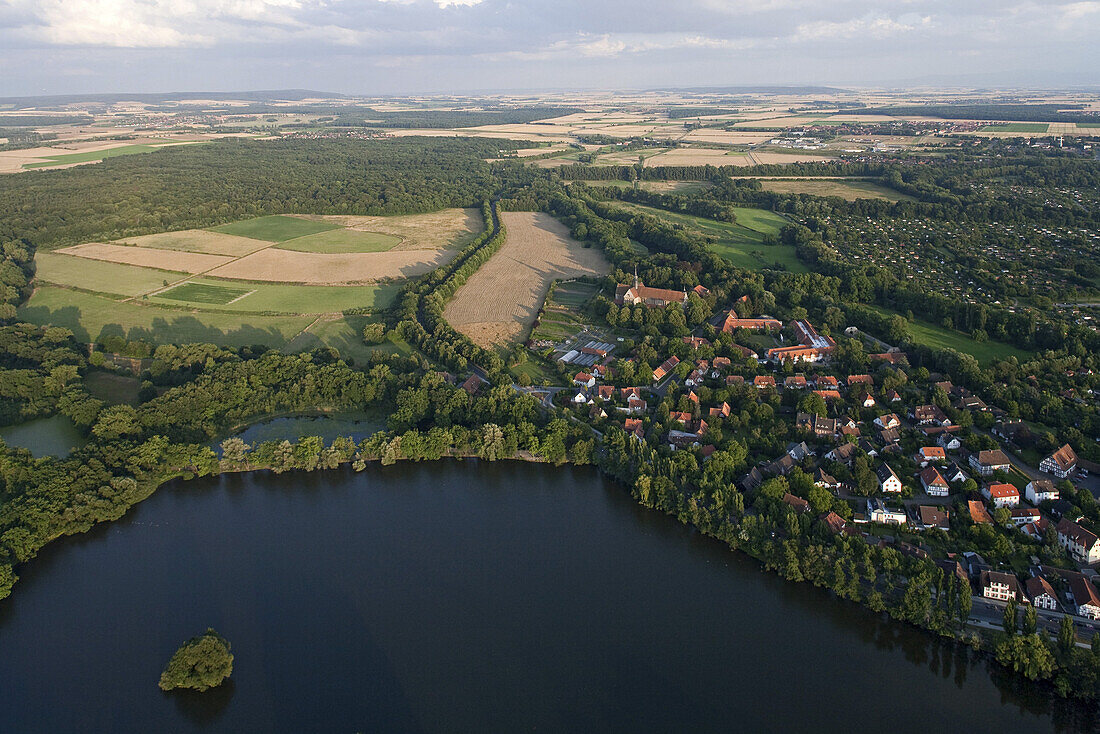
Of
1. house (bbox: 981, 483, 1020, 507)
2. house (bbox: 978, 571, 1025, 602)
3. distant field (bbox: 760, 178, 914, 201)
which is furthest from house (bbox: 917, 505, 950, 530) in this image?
distant field (bbox: 760, 178, 914, 201)

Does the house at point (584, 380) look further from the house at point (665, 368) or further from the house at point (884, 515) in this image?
the house at point (884, 515)

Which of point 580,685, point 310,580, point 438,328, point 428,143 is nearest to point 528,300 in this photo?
point 438,328

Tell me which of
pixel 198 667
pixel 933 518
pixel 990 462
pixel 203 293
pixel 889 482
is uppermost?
pixel 203 293

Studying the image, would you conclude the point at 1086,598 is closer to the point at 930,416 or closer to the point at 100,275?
the point at 930,416

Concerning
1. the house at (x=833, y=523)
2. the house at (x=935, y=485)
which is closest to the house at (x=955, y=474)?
the house at (x=935, y=485)

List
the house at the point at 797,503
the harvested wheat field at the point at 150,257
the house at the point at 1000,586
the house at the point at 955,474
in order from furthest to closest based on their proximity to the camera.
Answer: the harvested wheat field at the point at 150,257 → the house at the point at 955,474 → the house at the point at 797,503 → the house at the point at 1000,586

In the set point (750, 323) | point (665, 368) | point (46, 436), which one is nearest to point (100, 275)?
point (46, 436)
